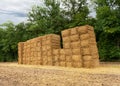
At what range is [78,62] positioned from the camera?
55.5ft

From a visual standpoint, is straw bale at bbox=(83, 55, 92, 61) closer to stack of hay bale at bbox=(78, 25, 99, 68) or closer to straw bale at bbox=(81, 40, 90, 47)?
stack of hay bale at bbox=(78, 25, 99, 68)

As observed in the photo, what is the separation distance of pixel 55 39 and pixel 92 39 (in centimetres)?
527

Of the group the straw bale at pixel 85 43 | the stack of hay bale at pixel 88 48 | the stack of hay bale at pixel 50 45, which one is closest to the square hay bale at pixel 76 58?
the stack of hay bale at pixel 88 48

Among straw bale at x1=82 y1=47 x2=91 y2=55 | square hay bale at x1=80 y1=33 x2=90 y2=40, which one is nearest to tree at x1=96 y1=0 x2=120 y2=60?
square hay bale at x1=80 y1=33 x2=90 y2=40

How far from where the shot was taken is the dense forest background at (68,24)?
24547 millimetres

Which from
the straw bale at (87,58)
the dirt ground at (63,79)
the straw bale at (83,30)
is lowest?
the dirt ground at (63,79)

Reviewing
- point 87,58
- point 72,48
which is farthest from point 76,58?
point 87,58

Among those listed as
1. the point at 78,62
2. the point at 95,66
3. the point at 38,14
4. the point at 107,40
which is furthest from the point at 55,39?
the point at 38,14

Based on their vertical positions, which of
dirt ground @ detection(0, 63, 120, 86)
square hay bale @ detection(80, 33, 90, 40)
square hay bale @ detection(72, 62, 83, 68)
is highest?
square hay bale @ detection(80, 33, 90, 40)

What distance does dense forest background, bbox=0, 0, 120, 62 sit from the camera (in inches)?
966

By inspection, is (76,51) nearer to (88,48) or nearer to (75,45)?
(75,45)

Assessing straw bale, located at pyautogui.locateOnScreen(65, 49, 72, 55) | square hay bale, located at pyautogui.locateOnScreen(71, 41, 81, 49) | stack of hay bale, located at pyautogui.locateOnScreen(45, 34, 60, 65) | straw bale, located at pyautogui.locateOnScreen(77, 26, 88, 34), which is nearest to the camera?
straw bale, located at pyautogui.locateOnScreen(77, 26, 88, 34)

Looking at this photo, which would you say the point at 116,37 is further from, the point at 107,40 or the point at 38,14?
the point at 38,14

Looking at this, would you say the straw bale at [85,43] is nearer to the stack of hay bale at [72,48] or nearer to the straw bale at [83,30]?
the stack of hay bale at [72,48]
